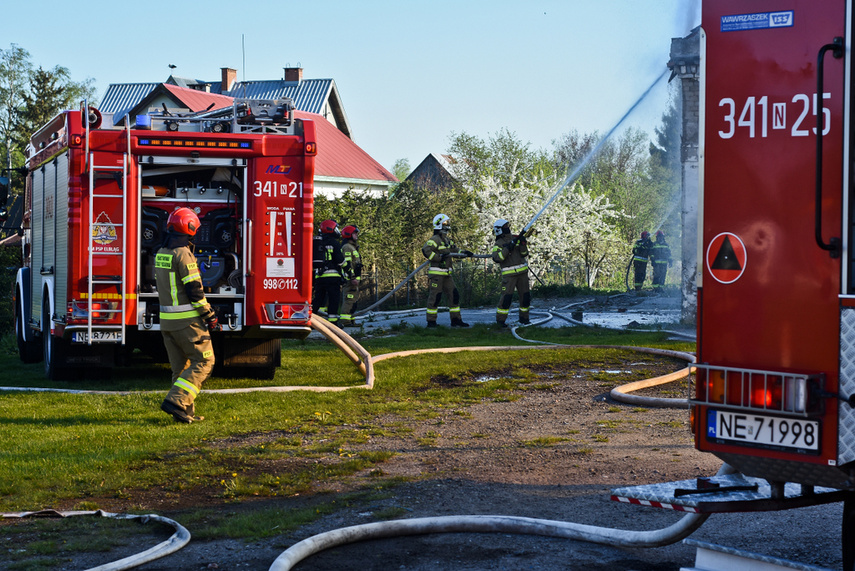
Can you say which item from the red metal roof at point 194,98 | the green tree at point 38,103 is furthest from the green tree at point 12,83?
the red metal roof at point 194,98

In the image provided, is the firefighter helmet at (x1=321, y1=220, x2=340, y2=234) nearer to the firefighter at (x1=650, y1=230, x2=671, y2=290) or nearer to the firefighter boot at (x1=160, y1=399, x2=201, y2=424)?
the firefighter boot at (x1=160, y1=399, x2=201, y2=424)

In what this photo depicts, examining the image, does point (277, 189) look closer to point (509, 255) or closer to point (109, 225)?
point (109, 225)

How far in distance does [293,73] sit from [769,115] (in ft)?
143

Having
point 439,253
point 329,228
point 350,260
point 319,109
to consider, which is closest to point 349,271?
point 350,260

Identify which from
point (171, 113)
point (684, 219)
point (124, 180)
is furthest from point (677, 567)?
point (684, 219)

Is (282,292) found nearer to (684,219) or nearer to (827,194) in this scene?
(827,194)

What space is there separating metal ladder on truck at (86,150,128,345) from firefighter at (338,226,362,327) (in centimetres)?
650

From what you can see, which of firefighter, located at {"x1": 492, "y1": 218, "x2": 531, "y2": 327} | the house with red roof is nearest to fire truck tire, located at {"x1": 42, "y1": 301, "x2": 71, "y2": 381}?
firefighter, located at {"x1": 492, "y1": 218, "x2": 531, "y2": 327}

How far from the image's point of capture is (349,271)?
53.2ft

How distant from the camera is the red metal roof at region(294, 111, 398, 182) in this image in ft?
121

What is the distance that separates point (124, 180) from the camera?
9562 millimetres

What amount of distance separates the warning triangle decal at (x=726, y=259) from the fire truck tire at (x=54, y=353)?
8.30 meters

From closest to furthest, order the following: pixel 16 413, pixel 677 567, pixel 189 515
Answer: pixel 677 567, pixel 189 515, pixel 16 413

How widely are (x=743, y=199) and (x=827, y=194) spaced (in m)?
0.35
